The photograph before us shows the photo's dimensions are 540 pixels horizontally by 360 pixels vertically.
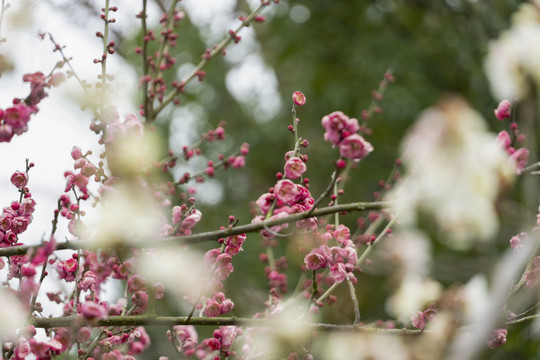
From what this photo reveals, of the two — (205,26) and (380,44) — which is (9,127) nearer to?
(380,44)

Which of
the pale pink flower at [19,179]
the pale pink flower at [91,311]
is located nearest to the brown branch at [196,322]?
the pale pink flower at [91,311]

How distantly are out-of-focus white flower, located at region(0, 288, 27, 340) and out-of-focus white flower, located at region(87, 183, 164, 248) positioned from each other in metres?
0.25

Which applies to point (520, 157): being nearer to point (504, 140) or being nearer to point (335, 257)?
point (504, 140)

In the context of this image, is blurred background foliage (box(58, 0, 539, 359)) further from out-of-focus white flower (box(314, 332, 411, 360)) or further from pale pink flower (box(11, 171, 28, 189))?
pale pink flower (box(11, 171, 28, 189))

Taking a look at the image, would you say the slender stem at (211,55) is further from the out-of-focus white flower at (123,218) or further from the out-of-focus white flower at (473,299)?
the out-of-focus white flower at (473,299)

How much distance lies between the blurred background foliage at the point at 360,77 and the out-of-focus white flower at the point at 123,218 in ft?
9.33

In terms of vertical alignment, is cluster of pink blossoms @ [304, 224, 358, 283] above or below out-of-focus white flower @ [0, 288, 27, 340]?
above

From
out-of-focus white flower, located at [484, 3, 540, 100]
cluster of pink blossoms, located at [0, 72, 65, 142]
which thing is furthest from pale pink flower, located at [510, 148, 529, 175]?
cluster of pink blossoms, located at [0, 72, 65, 142]

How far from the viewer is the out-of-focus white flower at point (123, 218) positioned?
1304 mm

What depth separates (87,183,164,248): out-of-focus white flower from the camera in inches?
51.3

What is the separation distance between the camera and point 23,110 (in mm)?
1393

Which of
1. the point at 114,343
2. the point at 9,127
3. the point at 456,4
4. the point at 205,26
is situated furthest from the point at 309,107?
the point at 9,127

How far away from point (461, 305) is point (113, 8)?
164 cm

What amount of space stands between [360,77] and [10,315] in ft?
16.1
